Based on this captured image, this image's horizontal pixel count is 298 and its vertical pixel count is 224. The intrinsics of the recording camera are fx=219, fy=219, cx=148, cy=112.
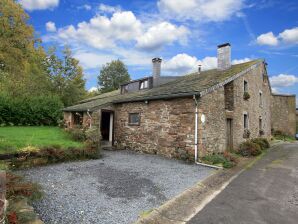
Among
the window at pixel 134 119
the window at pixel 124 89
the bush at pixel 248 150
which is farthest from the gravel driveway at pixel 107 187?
the window at pixel 124 89

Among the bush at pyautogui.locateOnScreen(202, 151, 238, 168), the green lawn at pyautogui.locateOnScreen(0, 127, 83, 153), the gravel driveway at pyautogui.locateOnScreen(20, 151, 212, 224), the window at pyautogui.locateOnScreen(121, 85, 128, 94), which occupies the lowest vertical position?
the gravel driveway at pyautogui.locateOnScreen(20, 151, 212, 224)

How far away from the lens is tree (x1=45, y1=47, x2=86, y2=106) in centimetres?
3569

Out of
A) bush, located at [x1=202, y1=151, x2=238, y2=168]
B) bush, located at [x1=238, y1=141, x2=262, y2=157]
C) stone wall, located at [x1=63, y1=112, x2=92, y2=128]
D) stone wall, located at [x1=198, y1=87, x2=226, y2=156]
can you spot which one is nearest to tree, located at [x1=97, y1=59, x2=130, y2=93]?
stone wall, located at [x1=63, y1=112, x2=92, y2=128]

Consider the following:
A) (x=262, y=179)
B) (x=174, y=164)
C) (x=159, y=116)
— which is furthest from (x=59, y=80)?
(x=262, y=179)

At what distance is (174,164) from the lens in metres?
9.85

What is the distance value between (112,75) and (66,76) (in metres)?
10.6

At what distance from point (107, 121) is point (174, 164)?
29.2 ft

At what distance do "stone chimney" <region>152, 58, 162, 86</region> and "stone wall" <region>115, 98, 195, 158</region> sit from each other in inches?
157

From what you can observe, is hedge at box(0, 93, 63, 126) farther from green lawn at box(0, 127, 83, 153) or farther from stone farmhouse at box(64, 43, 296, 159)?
stone farmhouse at box(64, 43, 296, 159)

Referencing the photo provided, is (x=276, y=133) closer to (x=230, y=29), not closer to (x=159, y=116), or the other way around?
(x=230, y=29)

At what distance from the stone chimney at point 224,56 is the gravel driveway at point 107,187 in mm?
8639

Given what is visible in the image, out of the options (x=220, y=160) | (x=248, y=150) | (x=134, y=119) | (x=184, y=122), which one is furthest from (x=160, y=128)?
(x=248, y=150)

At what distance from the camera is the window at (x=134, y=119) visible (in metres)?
13.7

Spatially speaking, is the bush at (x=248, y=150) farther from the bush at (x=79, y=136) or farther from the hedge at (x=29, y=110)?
the hedge at (x=29, y=110)
